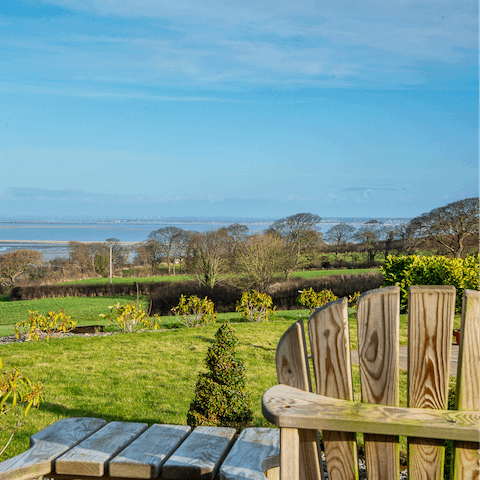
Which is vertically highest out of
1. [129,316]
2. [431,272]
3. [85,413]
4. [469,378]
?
[469,378]

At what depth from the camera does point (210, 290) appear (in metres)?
22.8

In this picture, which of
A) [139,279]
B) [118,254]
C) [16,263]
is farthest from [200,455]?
[16,263]

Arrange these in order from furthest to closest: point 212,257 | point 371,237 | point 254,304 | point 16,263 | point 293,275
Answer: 1. point 16,263
2. point 371,237
3. point 293,275
4. point 212,257
5. point 254,304

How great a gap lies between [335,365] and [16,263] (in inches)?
1419

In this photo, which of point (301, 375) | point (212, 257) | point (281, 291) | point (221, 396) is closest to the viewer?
point (301, 375)

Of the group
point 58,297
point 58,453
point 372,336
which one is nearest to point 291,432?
point 372,336

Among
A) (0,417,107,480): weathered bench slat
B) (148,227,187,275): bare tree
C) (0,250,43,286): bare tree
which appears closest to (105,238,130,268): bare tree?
→ (148,227,187,275): bare tree

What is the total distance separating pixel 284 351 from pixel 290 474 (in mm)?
354

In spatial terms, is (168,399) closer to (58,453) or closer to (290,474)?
(58,453)

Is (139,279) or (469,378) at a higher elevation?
(469,378)

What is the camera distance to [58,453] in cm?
194

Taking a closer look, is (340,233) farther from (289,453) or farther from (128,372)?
(289,453)

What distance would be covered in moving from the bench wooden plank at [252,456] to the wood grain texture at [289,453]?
0.66m

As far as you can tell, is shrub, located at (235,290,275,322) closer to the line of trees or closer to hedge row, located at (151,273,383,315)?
hedge row, located at (151,273,383,315)
